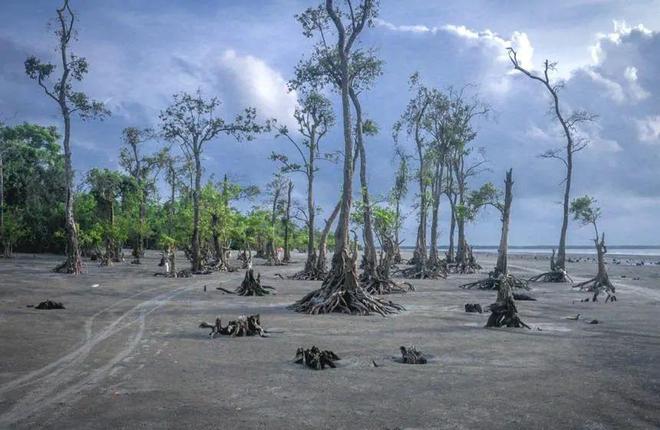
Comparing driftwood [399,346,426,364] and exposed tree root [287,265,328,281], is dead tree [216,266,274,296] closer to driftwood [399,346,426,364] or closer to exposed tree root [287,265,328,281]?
exposed tree root [287,265,328,281]

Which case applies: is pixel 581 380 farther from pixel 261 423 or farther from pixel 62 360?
pixel 62 360

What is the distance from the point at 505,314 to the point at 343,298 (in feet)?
19.0

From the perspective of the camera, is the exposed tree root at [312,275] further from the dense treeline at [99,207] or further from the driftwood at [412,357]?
the driftwood at [412,357]

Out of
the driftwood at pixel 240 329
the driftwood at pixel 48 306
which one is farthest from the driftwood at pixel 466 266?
the driftwood at pixel 240 329

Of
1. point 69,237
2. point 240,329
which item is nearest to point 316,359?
point 240,329

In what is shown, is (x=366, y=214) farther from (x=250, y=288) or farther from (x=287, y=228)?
(x=287, y=228)

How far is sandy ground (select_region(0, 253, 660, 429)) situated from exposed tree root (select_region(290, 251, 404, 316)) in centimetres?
105

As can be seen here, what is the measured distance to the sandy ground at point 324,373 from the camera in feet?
24.3

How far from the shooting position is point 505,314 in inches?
638

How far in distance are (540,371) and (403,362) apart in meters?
2.46

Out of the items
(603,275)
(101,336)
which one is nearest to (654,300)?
(603,275)

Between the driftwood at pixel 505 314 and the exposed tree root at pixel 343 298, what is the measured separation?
399 centimetres

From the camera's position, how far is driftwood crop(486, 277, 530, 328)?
52.6 feet

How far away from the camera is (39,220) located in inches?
2282
